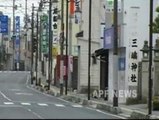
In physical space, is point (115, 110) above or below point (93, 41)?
below

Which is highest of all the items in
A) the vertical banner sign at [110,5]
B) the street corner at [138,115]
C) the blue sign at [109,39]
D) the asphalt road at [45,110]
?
the vertical banner sign at [110,5]

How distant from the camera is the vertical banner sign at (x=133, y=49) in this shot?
3894 centimetres

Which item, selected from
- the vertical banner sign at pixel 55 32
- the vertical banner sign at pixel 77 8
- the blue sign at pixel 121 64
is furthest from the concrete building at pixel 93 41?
the vertical banner sign at pixel 55 32

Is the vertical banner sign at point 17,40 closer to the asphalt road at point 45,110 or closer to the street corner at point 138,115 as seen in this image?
the asphalt road at point 45,110

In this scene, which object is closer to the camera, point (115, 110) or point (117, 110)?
point (117, 110)

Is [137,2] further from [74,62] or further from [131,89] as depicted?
[74,62]

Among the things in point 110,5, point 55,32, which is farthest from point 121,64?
point 55,32

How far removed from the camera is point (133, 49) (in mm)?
39156

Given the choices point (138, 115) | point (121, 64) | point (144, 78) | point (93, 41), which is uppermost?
point (93, 41)

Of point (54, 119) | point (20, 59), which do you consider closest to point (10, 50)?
point (20, 59)

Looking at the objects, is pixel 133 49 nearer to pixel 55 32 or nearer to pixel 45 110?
pixel 45 110

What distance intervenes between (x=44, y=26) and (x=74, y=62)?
2722cm

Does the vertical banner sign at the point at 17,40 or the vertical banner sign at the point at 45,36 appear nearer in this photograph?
the vertical banner sign at the point at 45,36

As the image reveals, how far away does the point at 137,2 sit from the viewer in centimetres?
3953
